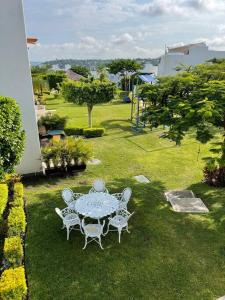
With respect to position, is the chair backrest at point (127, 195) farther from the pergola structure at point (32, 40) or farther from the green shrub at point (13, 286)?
the pergola structure at point (32, 40)

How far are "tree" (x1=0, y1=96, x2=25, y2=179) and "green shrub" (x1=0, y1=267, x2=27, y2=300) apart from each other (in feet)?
10.1

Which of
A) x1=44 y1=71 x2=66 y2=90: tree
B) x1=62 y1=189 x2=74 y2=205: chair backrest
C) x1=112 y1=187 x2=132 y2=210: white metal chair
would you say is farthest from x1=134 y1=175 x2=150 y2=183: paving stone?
x1=44 y1=71 x2=66 y2=90: tree

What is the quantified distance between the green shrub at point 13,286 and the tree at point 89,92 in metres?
17.9

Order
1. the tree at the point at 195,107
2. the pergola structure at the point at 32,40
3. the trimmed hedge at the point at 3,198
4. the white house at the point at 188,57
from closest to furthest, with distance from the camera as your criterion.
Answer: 1. the trimmed hedge at the point at 3,198
2. the tree at the point at 195,107
3. the pergola structure at the point at 32,40
4. the white house at the point at 188,57

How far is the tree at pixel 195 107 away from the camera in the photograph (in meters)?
10.6

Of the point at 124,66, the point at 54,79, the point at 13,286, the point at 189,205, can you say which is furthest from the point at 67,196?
the point at 124,66

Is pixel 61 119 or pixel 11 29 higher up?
pixel 11 29

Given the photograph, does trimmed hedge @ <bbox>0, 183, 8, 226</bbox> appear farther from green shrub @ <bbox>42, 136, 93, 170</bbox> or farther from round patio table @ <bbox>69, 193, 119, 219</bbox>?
green shrub @ <bbox>42, 136, 93, 170</bbox>

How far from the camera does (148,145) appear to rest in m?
21.4

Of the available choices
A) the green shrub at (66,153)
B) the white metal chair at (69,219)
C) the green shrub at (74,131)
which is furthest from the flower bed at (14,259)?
the green shrub at (74,131)

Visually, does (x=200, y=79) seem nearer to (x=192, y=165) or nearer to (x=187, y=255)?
(x=192, y=165)

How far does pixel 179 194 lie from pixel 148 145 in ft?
27.9

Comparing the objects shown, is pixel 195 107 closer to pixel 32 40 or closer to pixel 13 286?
pixel 13 286

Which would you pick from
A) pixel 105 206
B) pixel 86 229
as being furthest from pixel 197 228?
pixel 86 229
